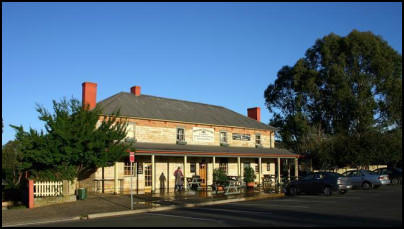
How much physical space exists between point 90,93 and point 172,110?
Answer: 7.20 metres

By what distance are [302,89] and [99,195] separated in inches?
1185

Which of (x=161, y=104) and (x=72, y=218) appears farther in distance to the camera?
(x=161, y=104)

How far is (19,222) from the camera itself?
1456cm

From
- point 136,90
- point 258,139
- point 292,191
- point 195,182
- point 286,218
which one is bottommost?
point 292,191

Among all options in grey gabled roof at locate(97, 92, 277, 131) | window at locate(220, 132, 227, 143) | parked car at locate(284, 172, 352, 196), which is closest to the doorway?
grey gabled roof at locate(97, 92, 277, 131)

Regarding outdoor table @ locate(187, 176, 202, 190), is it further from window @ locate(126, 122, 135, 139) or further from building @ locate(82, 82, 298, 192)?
window @ locate(126, 122, 135, 139)

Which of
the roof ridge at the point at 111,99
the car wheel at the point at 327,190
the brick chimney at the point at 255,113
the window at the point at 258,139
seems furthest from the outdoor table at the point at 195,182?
the brick chimney at the point at 255,113

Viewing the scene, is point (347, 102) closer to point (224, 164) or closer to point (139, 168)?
point (224, 164)

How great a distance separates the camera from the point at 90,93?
2733 cm

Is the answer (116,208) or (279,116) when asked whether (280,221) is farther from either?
(279,116)

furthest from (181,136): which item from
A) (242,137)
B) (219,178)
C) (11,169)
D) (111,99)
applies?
(11,169)

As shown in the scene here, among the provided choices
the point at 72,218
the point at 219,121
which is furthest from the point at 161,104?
the point at 72,218

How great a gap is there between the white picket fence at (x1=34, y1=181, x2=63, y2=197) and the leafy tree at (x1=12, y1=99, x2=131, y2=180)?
1.19ft

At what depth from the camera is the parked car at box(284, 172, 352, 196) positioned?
2211cm
